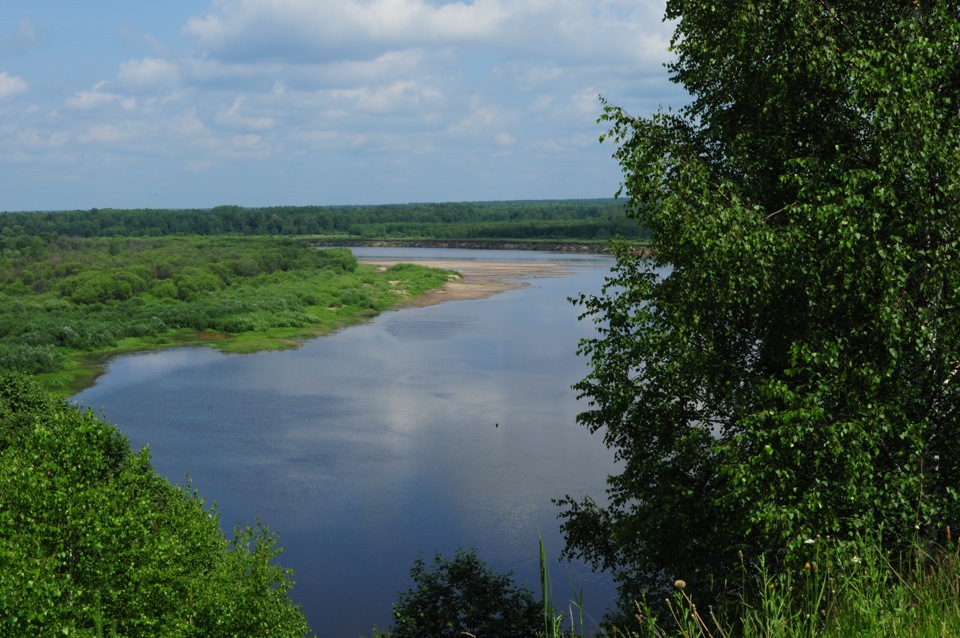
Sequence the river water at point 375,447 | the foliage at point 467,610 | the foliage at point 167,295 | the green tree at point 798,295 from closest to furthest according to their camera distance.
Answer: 1. the green tree at point 798,295
2. the foliage at point 467,610
3. the river water at point 375,447
4. the foliage at point 167,295

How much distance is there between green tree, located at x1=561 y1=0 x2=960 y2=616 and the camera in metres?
10.9

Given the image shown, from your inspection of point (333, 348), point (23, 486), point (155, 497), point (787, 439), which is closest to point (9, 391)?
point (155, 497)

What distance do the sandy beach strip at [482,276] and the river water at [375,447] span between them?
2857cm

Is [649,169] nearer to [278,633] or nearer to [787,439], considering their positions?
[787,439]

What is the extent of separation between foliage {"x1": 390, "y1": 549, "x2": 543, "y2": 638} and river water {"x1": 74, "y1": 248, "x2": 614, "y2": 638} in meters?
3.69

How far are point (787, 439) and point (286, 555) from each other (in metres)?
18.5

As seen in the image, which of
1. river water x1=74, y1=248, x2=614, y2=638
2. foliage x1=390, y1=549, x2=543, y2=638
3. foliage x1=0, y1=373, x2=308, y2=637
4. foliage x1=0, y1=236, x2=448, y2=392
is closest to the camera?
foliage x1=0, y1=373, x2=308, y2=637

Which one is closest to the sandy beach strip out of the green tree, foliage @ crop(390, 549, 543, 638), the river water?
the river water

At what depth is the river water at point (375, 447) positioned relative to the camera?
2516 centimetres

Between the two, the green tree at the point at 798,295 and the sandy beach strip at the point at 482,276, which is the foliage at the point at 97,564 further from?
the sandy beach strip at the point at 482,276

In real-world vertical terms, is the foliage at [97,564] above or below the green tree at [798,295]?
below

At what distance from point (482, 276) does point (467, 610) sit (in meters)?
100

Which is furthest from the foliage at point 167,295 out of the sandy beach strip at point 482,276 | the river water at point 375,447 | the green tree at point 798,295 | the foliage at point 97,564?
the green tree at point 798,295

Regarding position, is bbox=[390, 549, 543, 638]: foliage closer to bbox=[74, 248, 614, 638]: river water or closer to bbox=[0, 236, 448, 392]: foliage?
bbox=[74, 248, 614, 638]: river water
